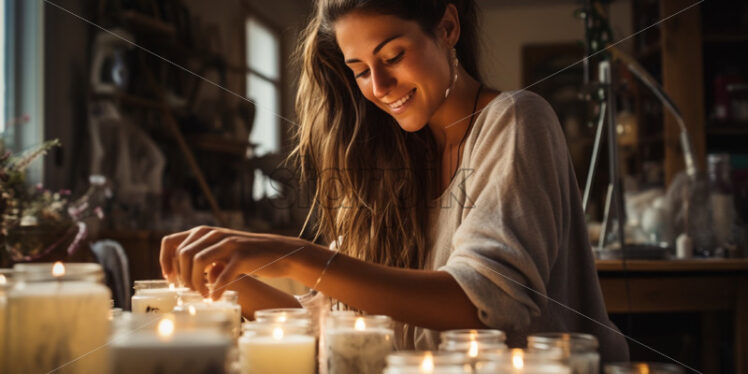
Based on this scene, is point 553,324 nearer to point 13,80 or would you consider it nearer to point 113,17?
point 13,80

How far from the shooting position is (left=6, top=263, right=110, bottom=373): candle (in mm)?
521

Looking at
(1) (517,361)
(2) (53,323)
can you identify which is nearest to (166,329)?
(2) (53,323)

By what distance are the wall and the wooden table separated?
4.32 metres

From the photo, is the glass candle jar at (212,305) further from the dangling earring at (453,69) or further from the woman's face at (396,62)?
the dangling earring at (453,69)

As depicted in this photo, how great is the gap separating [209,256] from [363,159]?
64 centimetres

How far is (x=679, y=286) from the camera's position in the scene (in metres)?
1.91

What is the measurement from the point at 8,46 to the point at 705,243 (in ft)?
8.76

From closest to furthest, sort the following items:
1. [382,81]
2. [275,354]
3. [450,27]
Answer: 1. [275,354]
2. [382,81]
3. [450,27]

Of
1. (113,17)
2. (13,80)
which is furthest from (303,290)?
(113,17)

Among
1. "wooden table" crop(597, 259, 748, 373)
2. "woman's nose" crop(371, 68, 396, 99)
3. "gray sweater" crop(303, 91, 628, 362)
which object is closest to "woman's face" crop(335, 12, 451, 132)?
"woman's nose" crop(371, 68, 396, 99)

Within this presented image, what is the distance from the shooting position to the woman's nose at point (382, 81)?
3.84ft

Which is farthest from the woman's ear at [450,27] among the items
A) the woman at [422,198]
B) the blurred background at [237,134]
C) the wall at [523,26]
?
the wall at [523,26]

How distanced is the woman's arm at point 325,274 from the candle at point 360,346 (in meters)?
0.19

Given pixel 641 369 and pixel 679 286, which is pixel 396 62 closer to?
pixel 641 369
